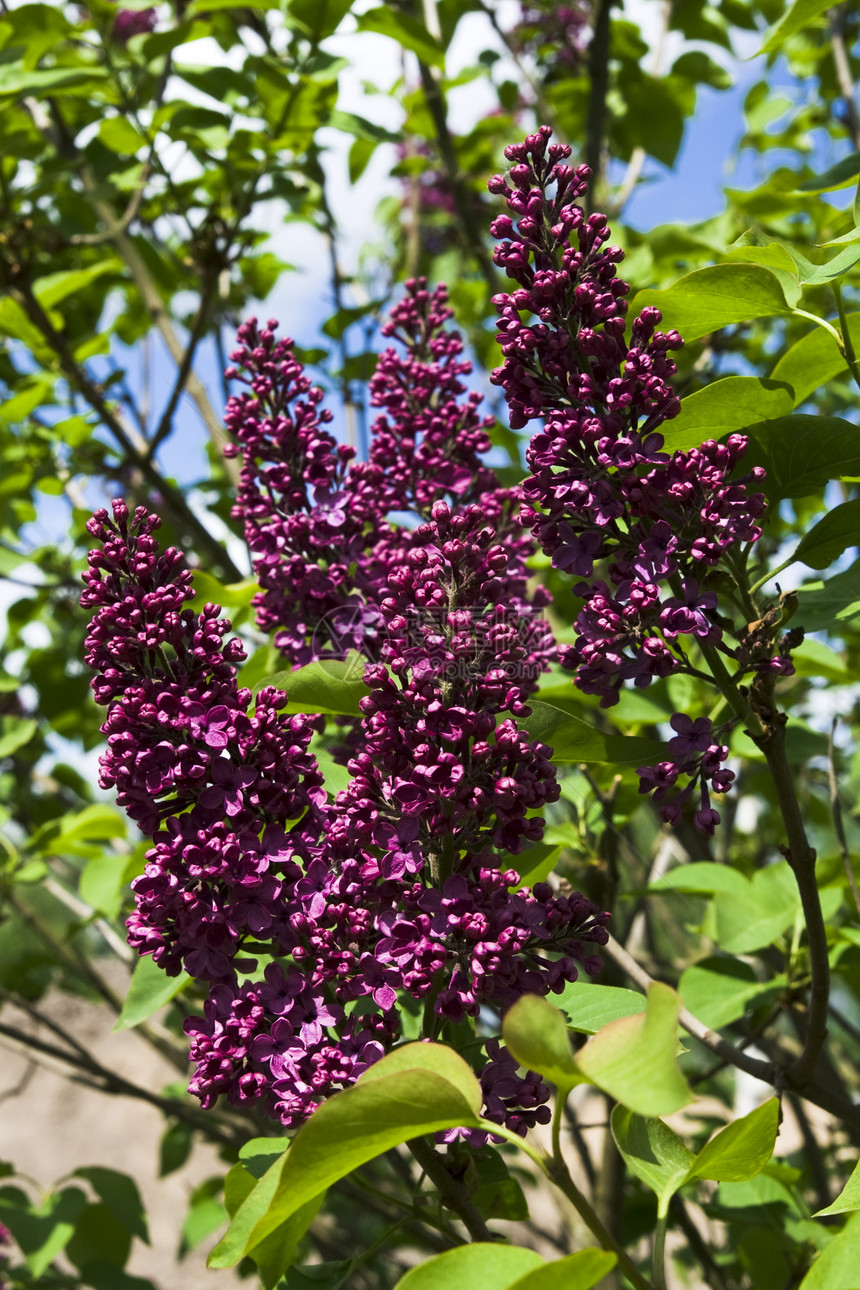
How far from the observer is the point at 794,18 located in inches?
55.2

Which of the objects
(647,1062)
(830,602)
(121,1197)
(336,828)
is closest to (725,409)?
(830,602)

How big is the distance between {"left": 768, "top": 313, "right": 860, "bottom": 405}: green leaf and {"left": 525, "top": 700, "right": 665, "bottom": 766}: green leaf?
426mm

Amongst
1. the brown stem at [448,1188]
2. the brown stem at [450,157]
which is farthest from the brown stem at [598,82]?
the brown stem at [448,1188]

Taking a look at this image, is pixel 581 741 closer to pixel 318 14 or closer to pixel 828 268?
pixel 828 268

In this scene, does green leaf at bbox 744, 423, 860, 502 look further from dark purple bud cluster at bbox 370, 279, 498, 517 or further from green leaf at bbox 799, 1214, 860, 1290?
green leaf at bbox 799, 1214, 860, 1290

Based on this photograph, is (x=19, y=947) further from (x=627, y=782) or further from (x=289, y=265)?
(x=627, y=782)

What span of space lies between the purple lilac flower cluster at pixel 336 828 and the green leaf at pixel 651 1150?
9cm

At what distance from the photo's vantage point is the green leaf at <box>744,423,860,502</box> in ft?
3.72

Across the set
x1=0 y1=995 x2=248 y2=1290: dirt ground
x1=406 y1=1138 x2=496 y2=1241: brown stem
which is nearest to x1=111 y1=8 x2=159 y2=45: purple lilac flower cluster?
x1=406 y1=1138 x2=496 y2=1241: brown stem

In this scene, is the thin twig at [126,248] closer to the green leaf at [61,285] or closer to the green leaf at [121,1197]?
the green leaf at [61,285]

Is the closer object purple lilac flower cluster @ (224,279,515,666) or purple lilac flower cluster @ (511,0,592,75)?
purple lilac flower cluster @ (224,279,515,666)

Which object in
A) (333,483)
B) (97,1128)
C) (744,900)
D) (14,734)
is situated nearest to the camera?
(333,483)

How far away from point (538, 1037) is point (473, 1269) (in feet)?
0.61

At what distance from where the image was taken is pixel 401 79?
9.93 ft
